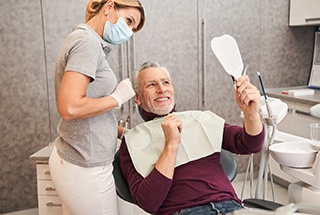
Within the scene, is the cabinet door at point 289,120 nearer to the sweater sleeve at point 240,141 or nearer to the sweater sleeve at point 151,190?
the sweater sleeve at point 240,141

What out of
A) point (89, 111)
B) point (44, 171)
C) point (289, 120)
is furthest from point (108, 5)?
point (289, 120)

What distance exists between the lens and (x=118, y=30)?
1644mm

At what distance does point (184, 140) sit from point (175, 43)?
153cm

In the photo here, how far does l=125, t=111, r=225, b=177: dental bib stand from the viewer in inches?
63.5

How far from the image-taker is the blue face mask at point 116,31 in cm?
162

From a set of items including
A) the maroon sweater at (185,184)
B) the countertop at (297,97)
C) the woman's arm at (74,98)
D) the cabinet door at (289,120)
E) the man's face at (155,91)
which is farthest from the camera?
the cabinet door at (289,120)

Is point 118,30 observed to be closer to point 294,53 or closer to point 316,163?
point 316,163

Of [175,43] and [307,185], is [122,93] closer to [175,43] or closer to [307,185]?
[307,185]

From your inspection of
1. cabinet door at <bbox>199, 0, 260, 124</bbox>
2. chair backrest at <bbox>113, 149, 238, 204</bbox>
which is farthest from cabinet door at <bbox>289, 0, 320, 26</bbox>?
chair backrest at <bbox>113, 149, 238, 204</bbox>

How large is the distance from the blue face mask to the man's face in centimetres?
21

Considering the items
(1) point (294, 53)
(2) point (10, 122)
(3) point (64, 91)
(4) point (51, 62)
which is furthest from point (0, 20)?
(1) point (294, 53)

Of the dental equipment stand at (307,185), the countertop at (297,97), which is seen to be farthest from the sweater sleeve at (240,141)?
the countertop at (297,97)

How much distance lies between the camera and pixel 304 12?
324cm

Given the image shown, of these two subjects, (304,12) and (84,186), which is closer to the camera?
(84,186)
